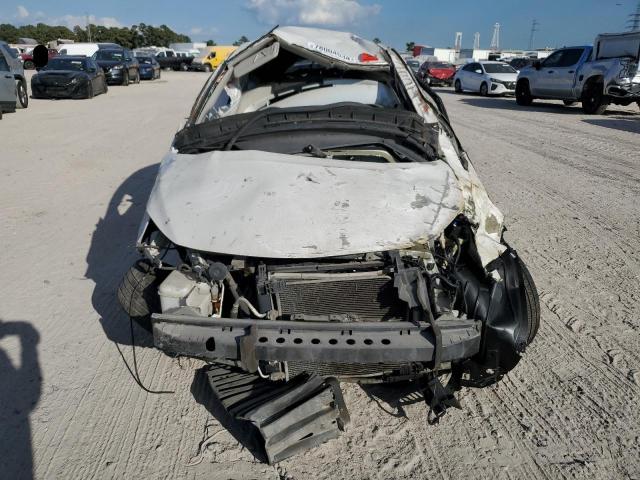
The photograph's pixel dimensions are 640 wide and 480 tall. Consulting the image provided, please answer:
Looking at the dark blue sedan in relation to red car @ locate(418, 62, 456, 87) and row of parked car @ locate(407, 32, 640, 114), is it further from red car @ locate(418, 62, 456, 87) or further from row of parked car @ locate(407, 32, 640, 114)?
row of parked car @ locate(407, 32, 640, 114)

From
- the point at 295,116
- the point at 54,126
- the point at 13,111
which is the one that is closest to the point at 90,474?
the point at 295,116

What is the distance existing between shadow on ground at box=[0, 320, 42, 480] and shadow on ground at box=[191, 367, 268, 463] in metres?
0.85

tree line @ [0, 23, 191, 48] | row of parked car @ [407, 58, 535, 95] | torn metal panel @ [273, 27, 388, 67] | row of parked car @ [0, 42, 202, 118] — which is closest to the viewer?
torn metal panel @ [273, 27, 388, 67]

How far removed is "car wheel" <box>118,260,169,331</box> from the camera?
118 inches

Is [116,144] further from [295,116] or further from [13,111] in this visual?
[295,116]

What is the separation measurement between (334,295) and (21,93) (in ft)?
50.0

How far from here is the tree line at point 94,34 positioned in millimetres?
72750

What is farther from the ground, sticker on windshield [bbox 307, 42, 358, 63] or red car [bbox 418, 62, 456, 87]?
sticker on windshield [bbox 307, 42, 358, 63]

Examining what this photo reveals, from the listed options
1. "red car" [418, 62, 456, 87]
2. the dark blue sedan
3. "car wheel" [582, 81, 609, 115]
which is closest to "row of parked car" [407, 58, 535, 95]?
"car wheel" [582, 81, 609, 115]

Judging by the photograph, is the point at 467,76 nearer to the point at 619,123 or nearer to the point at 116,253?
the point at 619,123

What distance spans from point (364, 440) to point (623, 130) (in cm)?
1175

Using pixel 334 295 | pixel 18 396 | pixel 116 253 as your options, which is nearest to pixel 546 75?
pixel 116 253

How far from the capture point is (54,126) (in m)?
12.0

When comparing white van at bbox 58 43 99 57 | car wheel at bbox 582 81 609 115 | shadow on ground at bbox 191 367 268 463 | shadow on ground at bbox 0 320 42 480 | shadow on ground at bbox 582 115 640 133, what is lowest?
shadow on ground at bbox 191 367 268 463
